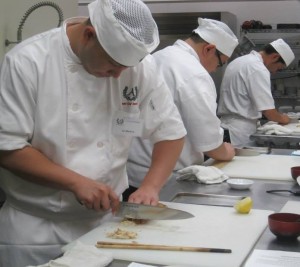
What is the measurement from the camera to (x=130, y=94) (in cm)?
160

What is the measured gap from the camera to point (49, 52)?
150 cm

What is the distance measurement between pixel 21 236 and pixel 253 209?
2.32ft

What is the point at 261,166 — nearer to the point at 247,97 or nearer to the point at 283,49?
the point at 247,97

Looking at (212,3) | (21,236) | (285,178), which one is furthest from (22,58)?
(212,3)

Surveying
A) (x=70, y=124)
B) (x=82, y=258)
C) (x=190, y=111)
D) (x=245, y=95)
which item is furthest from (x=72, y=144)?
(x=245, y=95)

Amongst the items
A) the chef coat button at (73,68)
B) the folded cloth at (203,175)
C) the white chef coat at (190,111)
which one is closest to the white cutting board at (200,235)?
the folded cloth at (203,175)

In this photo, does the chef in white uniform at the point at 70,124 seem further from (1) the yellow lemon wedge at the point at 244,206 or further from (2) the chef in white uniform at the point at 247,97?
(2) the chef in white uniform at the point at 247,97

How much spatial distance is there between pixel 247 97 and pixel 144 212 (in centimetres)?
278

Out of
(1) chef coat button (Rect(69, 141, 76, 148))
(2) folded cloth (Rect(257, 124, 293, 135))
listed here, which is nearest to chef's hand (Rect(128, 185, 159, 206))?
(1) chef coat button (Rect(69, 141, 76, 148))

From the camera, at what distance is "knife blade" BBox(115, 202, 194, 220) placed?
4.69 ft

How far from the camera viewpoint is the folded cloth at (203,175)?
1937mm

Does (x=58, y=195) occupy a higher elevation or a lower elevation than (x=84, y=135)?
lower

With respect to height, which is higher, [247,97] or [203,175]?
[203,175]

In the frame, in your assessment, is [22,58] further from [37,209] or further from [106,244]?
[106,244]
